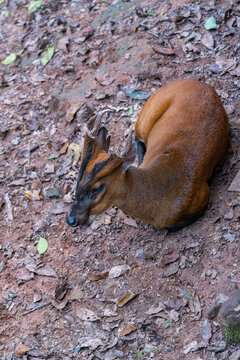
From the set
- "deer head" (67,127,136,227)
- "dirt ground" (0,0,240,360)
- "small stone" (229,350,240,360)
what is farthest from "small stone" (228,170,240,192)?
"small stone" (229,350,240,360)

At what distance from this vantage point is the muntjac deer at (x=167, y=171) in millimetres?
5273

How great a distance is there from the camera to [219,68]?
718 cm

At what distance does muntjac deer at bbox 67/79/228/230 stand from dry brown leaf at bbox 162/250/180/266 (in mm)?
319

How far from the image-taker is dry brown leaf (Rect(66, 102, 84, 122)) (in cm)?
774

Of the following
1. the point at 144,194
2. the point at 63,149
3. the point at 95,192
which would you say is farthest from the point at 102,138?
the point at 63,149

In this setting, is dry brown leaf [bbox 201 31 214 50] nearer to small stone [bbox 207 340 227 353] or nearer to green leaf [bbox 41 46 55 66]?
green leaf [bbox 41 46 55 66]

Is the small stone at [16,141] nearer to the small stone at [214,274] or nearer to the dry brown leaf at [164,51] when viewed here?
the dry brown leaf at [164,51]

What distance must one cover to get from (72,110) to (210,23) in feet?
8.56

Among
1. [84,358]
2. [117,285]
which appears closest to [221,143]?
[117,285]

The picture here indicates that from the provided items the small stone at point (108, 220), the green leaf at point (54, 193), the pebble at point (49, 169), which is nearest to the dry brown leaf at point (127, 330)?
the small stone at point (108, 220)

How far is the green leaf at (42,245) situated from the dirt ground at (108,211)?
0.05 metres

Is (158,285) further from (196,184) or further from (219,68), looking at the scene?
(219,68)

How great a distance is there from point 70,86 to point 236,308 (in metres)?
5.05

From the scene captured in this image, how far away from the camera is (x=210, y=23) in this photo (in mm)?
7789
